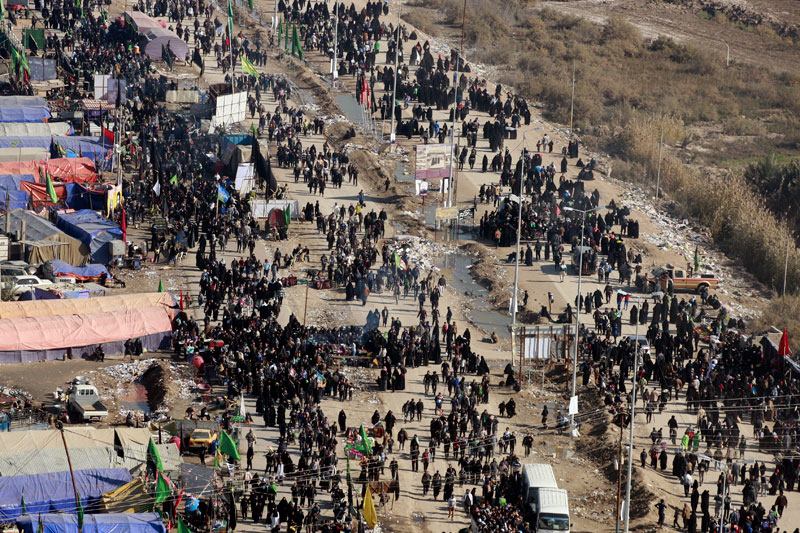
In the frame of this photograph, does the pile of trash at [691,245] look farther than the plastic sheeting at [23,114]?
No

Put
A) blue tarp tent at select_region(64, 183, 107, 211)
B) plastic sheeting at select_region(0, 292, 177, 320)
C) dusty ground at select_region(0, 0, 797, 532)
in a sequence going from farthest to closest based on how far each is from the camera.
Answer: blue tarp tent at select_region(64, 183, 107, 211), plastic sheeting at select_region(0, 292, 177, 320), dusty ground at select_region(0, 0, 797, 532)

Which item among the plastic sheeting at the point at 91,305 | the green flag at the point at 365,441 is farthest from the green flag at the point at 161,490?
the plastic sheeting at the point at 91,305

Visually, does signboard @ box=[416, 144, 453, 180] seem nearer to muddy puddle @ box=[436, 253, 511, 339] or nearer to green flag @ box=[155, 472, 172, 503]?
muddy puddle @ box=[436, 253, 511, 339]

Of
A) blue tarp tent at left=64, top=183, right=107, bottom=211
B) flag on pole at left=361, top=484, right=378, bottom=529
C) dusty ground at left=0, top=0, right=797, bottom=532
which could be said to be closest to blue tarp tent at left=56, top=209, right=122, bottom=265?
dusty ground at left=0, top=0, right=797, bottom=532

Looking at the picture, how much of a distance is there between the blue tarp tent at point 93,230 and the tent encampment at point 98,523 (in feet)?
75.0

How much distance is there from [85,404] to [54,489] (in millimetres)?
6762

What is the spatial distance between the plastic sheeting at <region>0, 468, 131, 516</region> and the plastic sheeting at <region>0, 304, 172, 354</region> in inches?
451

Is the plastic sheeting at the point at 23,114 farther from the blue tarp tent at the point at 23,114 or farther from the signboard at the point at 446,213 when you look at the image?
the signboard at the point at 446,213

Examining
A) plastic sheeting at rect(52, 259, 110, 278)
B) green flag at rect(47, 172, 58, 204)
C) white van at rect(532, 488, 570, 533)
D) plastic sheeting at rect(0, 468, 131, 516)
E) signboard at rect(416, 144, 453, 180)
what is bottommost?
white van at rect(532, 488, 570, 533)

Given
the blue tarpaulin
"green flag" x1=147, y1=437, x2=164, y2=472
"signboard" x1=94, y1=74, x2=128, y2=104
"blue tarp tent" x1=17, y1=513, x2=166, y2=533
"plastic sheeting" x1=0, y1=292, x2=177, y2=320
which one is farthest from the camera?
"signboard" x1=94, y1=74, x2=128, y2=104

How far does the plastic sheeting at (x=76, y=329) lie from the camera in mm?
48312

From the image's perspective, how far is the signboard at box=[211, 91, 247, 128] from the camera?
72688 millimetres

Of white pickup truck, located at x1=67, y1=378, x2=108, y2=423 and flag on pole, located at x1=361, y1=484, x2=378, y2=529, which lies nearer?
flag on pole, located at x1=361, y1=484, x2=378, y2=529

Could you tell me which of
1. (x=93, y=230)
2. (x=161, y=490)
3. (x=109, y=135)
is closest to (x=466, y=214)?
(x=93, y=230)
